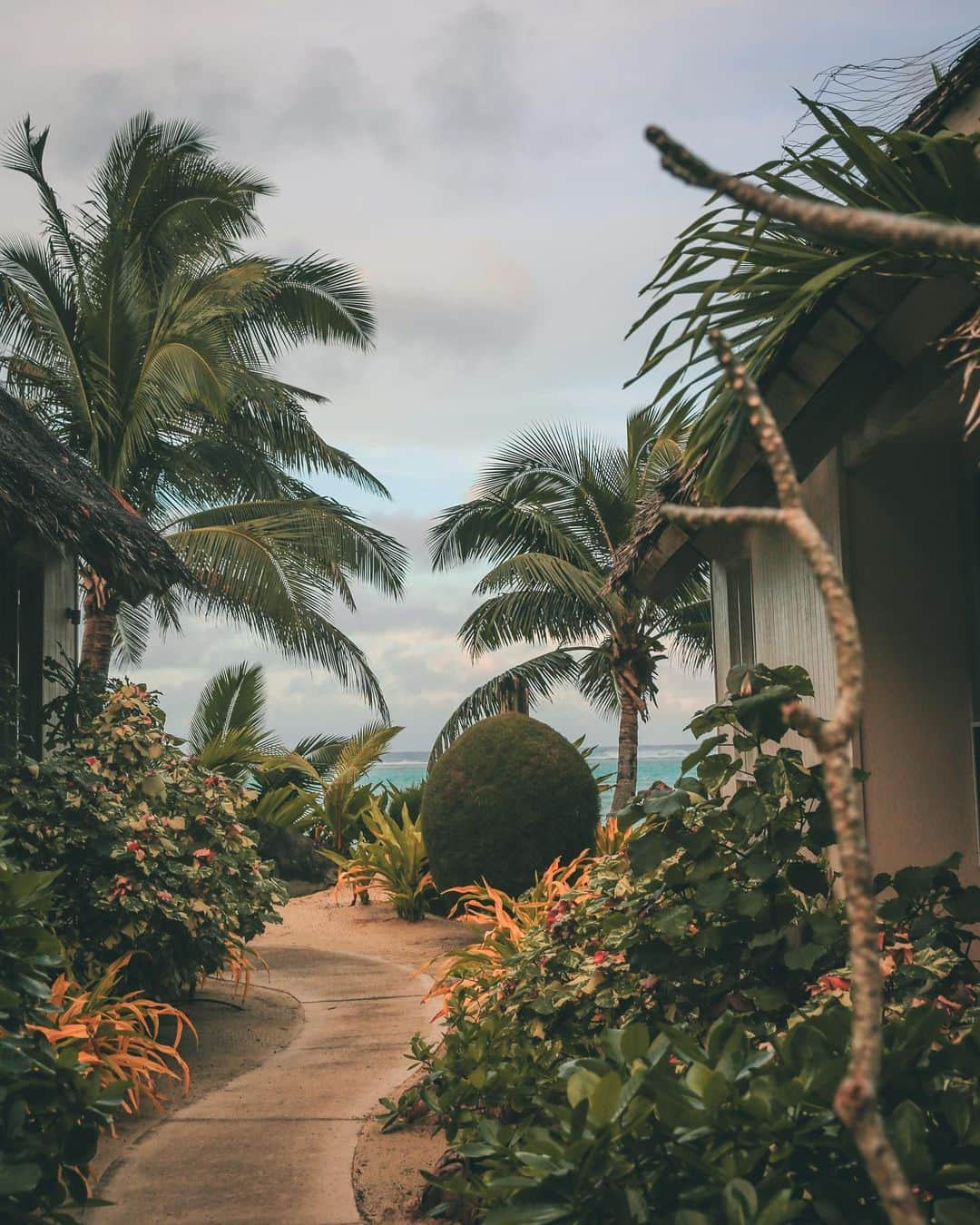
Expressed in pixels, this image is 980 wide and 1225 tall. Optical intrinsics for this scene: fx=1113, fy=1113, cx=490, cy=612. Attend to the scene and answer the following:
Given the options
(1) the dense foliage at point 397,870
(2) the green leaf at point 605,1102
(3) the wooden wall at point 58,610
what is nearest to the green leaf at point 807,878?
(2) the green leaf at point 605,1102

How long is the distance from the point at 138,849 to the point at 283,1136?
1859 mm

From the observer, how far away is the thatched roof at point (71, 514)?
607 centimetres

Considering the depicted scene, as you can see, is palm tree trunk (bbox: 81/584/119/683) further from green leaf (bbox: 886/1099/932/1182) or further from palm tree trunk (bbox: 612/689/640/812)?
green leaf (bbox: 886/1099/932/1182)

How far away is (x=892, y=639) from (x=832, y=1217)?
2.68 m

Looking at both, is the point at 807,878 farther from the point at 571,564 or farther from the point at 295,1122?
the point at 571,564

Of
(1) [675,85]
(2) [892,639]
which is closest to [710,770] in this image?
(2) [892,639]

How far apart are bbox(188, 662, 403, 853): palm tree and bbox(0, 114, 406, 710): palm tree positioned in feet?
4.28

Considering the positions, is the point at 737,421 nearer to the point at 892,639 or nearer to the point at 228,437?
the point at 892,639

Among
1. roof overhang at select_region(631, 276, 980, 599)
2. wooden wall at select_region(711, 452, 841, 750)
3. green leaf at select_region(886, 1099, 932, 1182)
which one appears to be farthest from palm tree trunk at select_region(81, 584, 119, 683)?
green leaf at select_region(886, 1099, 932, 1182)

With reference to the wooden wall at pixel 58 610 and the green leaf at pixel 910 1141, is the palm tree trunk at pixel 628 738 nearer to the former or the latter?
the wooden wall at pixel 58 610

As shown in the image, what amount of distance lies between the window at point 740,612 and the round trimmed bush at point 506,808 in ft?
10.00

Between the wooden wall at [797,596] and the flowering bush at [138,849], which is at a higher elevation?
the wooden wall at [797,596]

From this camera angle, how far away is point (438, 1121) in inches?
170

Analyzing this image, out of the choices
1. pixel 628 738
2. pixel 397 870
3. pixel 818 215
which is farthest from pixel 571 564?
pixel 818 215
